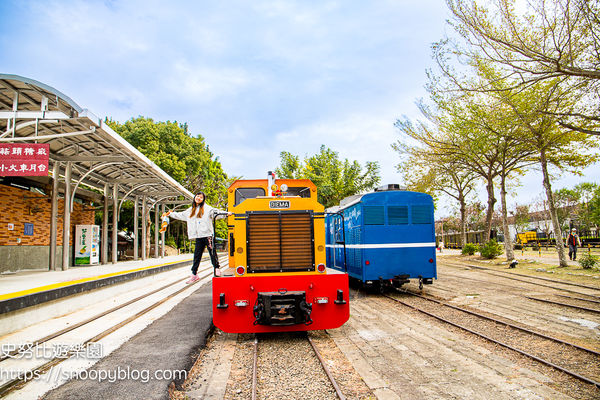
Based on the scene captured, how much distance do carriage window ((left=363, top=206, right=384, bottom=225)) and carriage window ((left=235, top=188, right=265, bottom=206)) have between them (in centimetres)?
343

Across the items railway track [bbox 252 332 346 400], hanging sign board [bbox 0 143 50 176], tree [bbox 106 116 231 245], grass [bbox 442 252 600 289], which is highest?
tree [bbox 106 116 231 245]

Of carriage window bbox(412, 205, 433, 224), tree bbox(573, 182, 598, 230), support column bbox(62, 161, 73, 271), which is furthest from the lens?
tree bbox(573, 182, 598, 230)

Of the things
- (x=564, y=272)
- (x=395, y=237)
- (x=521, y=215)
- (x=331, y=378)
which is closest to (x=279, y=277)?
(x=331, y=378)

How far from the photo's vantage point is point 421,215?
971 cm

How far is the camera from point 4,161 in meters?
7.88

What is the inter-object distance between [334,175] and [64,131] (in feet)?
72.1

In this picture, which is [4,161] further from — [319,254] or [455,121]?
[455,121]

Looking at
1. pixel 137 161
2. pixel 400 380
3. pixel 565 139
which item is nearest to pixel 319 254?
pixel 400 380

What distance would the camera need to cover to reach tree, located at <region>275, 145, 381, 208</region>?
27.9 m

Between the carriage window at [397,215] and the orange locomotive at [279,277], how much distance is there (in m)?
4.13

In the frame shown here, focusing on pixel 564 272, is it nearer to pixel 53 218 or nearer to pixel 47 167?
pixel 47 167

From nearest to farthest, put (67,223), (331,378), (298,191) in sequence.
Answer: (331,378), (298,191), (67,223)

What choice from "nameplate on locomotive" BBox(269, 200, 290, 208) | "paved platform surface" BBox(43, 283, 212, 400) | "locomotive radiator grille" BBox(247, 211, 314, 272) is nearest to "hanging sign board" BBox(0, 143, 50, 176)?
"paved platform surface" BBox(43, 283, 212, 400)

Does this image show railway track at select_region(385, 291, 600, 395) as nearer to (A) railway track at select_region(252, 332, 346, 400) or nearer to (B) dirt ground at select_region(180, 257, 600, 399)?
(B) dirt ground at select_region(180, 257, 600, 399)
